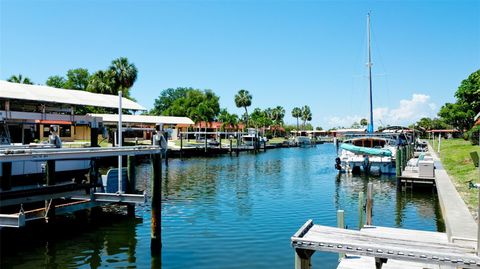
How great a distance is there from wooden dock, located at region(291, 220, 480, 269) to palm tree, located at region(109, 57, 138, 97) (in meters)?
68.8

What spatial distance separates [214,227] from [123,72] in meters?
60.2

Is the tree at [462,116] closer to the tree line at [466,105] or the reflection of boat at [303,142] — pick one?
Answer: the tree line at [466,105]

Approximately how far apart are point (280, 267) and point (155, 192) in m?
4.55

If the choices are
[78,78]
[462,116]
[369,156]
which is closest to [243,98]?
[78,78]

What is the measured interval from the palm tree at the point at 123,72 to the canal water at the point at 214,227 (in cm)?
4566

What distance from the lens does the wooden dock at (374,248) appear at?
6.82 metres

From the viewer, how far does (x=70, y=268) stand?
41.3 feet

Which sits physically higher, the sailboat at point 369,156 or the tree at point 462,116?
the tree at point 462,116

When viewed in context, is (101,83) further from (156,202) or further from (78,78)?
(156,202)

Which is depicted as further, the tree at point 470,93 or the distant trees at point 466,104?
the distant trees at point 466,104

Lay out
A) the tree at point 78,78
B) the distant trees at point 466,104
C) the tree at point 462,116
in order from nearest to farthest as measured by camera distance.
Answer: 1. the distant trees at point 466,104
2. the tree at point 462,116
3. the tree at point 78,78

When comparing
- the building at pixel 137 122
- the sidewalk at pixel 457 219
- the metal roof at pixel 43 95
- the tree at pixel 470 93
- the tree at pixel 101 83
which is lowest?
the sidewalk at pixel 457 219

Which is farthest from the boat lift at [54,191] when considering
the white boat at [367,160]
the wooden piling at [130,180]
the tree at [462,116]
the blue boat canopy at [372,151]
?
the tree at [462,116]

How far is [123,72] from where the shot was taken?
72750 millimetres
